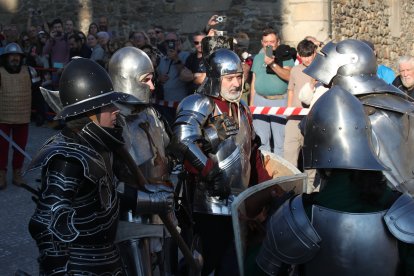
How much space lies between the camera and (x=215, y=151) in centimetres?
454

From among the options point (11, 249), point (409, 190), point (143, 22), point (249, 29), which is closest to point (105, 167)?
point (409, 190)

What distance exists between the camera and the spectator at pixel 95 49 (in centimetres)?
1115

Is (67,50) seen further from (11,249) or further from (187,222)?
(187,222)

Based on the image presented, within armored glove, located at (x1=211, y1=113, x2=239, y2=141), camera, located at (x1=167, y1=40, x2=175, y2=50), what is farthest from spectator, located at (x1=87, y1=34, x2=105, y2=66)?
armored glove, located at (x1=211, y1=113, x2=239, y2=141)

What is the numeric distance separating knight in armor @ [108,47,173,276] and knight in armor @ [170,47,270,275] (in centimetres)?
18

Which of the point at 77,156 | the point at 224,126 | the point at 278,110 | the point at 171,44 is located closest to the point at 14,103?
the point at 171,44

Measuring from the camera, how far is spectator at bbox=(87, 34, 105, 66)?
11148mm

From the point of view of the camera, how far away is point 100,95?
3322 mm

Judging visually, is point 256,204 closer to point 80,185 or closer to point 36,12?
point 80,185

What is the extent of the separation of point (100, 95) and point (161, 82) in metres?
6.14

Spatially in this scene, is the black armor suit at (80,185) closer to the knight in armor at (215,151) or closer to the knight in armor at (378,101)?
Result: the knight in armor at (215,151)

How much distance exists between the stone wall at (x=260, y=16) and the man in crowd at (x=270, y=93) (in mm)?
4146

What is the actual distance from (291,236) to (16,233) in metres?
4.38

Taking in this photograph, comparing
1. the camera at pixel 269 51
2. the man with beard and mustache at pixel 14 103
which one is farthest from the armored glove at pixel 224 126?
the man with beard and mustache at pixel 14 103
